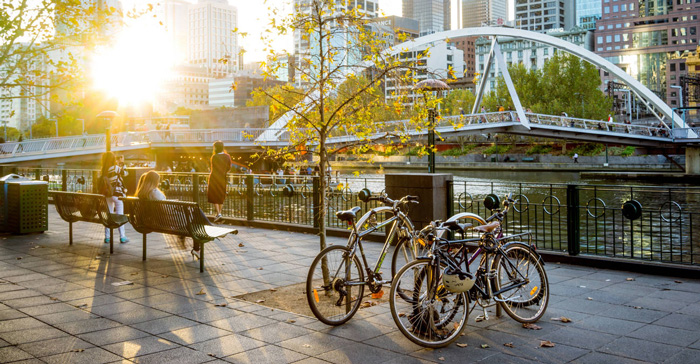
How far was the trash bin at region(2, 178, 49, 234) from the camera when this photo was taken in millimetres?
12375

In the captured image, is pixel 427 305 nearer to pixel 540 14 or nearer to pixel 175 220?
pixel 175 220

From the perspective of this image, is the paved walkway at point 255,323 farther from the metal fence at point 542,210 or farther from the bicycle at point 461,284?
the metal fence at point 542,210

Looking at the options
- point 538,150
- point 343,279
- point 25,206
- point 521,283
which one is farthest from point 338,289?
point 538,150

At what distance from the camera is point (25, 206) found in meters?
12.6

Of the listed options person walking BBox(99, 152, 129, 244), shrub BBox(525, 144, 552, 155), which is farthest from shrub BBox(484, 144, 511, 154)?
person walking BBox(99, 152, 129, 244)

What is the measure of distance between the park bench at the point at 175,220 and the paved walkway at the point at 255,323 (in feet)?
1.70

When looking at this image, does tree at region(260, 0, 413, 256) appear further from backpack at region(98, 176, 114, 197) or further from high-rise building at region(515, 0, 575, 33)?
high-rise building at region(515, 0, 575, 33)

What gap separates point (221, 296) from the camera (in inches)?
281

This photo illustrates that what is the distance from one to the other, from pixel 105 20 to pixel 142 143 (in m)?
35.2

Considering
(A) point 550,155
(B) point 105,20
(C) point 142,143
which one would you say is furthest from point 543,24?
(B) point 105,20

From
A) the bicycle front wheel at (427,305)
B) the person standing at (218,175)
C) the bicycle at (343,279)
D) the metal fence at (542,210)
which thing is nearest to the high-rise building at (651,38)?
the metal fence at (542,210)

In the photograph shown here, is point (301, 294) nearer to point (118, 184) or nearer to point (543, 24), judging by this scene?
point (118, 184)

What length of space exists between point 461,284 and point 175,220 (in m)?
5.03

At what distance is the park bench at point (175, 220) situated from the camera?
8508mm
